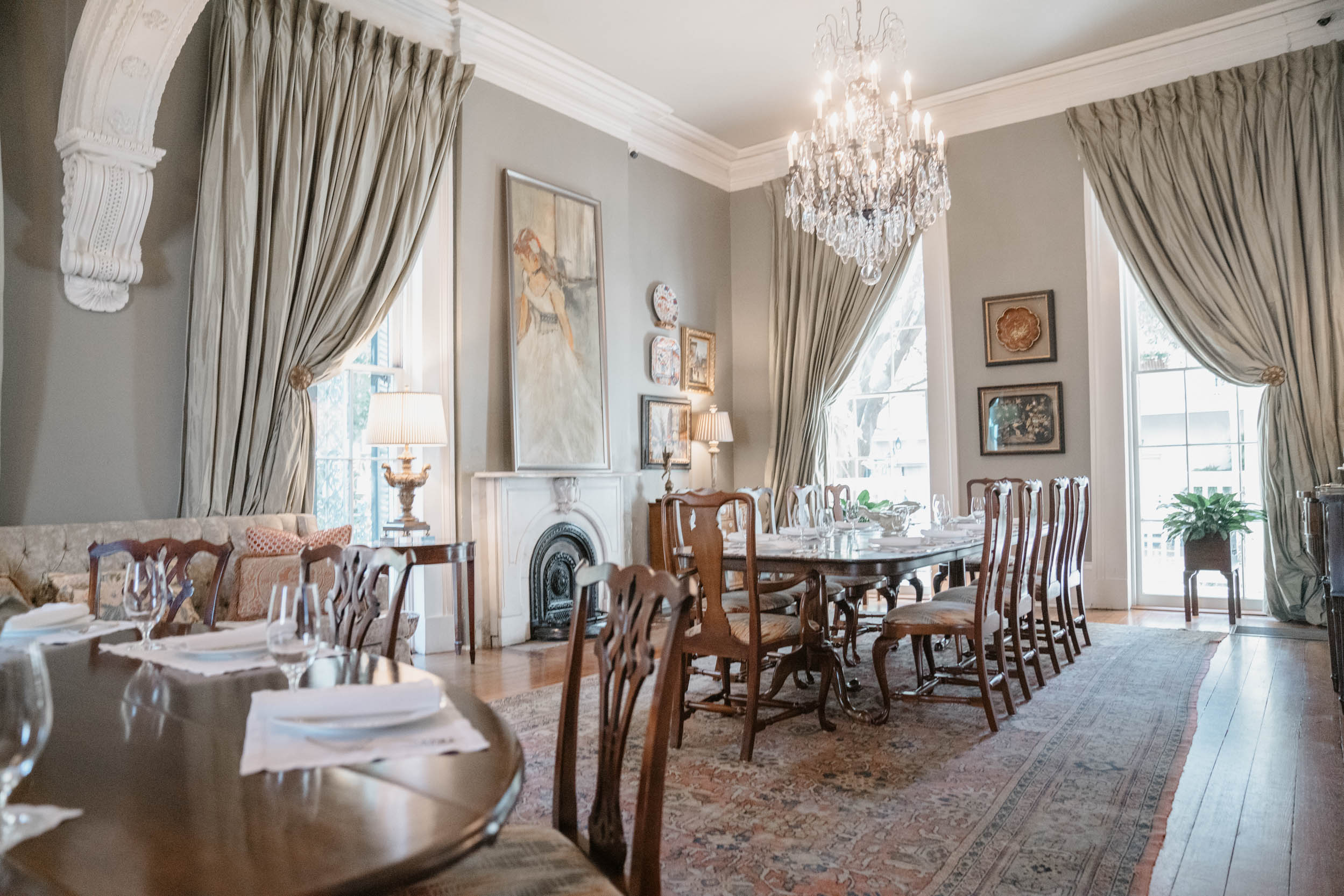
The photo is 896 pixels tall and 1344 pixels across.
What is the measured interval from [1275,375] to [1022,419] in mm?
1597

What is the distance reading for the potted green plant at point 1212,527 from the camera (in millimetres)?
5691

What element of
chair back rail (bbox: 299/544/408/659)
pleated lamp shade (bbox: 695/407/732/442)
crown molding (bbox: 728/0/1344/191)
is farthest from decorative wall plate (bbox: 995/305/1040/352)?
chair back rail (bbox: 299/544/408/659)

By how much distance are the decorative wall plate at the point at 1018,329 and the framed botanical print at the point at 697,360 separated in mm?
2403

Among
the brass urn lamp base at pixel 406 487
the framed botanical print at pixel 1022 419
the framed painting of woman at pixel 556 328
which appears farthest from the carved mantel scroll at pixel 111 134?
the framed botanical print at pixel 1022 419

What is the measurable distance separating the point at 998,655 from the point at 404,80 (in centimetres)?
444

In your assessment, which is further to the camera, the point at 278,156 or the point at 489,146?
the point at 489,146

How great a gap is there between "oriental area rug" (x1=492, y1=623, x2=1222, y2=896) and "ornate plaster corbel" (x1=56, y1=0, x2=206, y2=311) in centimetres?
265

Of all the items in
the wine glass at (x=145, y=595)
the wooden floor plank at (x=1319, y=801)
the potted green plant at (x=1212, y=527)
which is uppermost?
the wine glass at (x=145, y=595)

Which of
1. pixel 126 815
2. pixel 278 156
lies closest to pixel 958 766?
pixel 126 815

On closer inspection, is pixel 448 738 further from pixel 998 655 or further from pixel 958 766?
pixel 998 655

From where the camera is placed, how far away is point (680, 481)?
7496 millimetres

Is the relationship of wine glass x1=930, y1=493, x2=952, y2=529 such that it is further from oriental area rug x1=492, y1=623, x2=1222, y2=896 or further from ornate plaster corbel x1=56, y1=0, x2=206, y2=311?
ornate plaster corbel x1=56, y1=0, x2=206, y2=311

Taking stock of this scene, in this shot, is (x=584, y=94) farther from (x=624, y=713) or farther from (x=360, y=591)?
(x=624, y=713)

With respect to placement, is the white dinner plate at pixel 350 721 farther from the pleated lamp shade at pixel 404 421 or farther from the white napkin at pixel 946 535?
the pleated lamp shade at pixel 404 421
